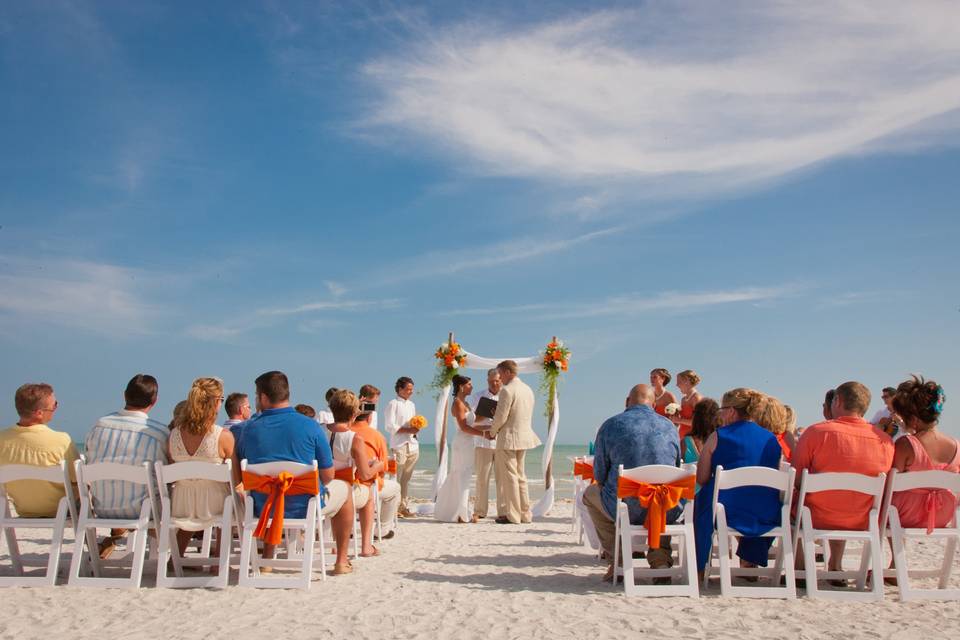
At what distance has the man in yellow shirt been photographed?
597 centimetres

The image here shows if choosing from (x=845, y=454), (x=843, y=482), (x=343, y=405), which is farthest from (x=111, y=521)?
(x=845, y=454)

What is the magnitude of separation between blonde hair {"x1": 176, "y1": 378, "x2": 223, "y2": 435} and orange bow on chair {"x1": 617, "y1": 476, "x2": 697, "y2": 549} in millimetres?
2979

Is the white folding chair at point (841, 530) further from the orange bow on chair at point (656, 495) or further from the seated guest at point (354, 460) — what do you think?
the seated guest at point (354, 460)

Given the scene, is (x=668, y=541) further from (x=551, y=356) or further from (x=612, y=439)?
(x=551, y=356)

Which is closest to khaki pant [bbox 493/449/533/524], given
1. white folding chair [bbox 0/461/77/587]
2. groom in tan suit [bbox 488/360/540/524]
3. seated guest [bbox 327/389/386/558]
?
groom in tan suit [bbox 488/360/540/524]

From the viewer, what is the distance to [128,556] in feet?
21.9

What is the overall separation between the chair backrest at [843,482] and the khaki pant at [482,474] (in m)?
5.78

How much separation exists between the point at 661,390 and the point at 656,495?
4.06m

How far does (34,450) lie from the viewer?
6012mm

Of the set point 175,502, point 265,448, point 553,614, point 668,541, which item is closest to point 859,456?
point 668,541

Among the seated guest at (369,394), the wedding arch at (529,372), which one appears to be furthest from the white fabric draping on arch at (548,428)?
the seated guest at (369,394)

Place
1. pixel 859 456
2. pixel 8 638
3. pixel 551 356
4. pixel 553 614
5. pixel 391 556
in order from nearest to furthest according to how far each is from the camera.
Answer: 1. pixel 8 638
2. pixel 553 614
3. pixel 859 456
4. pixel 391 556
5. pixel 551 356

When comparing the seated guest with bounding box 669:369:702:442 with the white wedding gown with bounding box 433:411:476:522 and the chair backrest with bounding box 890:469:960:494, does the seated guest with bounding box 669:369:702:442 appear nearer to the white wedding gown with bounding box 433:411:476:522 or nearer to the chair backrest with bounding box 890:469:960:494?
the white wedding gown with bounding box 433:411:476:522

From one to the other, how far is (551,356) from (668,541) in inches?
240
